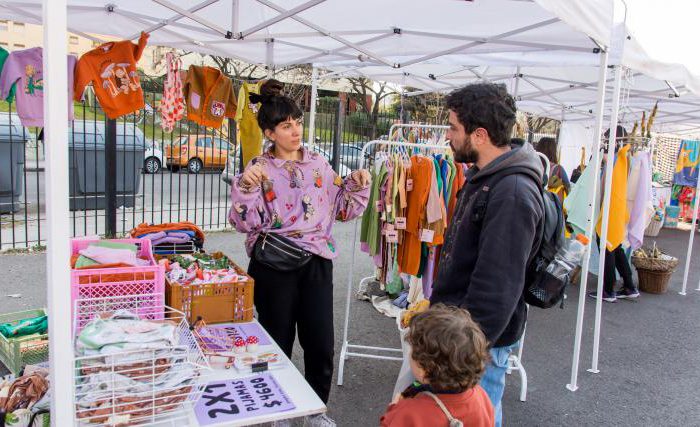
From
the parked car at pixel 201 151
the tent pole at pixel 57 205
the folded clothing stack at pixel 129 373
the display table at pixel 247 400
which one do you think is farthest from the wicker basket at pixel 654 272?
the parked car at pixel 201 151

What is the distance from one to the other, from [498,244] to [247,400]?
1.03m

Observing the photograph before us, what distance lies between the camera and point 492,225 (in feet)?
5.74

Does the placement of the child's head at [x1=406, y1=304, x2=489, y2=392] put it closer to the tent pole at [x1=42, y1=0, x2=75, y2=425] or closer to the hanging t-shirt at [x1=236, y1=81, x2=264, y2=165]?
the tent pole at [x1=42, y1=0, x2=75, y2=425]

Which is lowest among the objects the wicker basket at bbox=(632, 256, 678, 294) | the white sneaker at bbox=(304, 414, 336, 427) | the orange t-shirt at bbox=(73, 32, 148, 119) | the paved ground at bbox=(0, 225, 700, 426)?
the paved ground at bbox=(0, 225, 700, 426)

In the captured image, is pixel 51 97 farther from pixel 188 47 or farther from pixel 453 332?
pixel 188 47

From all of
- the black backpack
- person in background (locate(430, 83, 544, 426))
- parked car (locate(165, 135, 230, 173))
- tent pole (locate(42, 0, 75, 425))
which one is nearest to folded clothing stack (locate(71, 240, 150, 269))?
tent pole (locate(42, 0, 75, 425))

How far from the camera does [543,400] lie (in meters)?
3.76

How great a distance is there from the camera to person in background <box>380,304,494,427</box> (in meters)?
1.46

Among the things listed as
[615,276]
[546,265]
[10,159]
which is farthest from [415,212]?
[10,159]

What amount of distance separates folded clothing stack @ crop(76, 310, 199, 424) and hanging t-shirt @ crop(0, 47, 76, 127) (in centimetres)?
256

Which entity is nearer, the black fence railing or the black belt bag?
the black belt bag

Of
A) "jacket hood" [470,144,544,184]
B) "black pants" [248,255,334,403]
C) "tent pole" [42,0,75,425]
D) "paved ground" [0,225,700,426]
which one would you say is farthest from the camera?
"paved ground" [0,225,700,426]

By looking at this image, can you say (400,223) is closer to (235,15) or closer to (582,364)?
(235,15)

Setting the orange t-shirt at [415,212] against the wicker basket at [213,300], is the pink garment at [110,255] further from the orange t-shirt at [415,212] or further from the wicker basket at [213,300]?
the orange t-shirt at [415,212]
